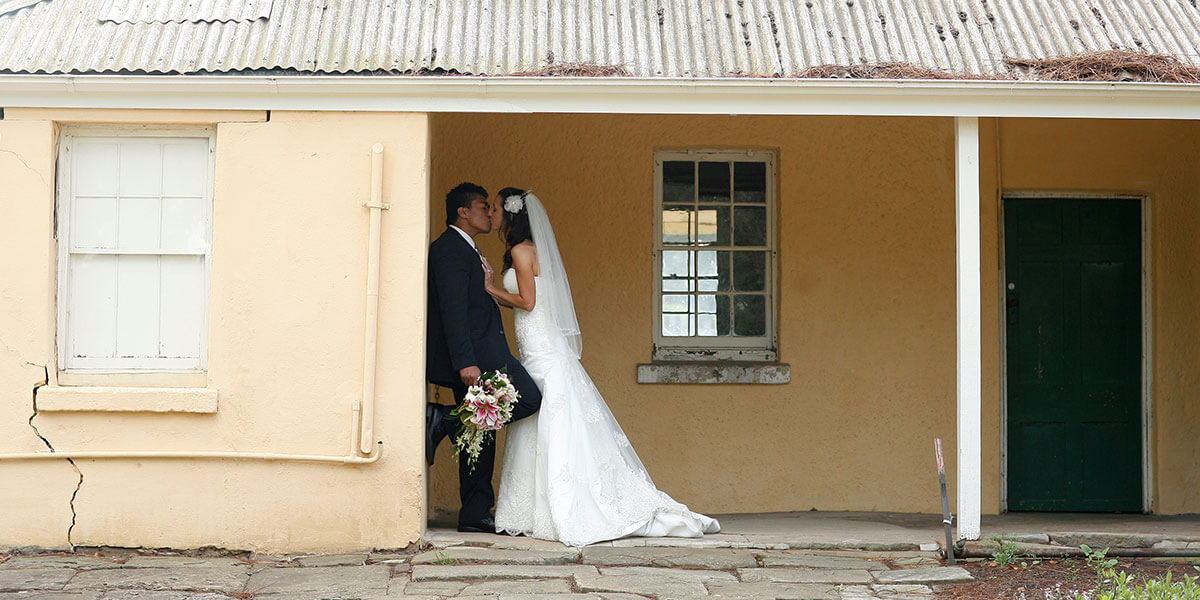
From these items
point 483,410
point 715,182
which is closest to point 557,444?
point 483,410

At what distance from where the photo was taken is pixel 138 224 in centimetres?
702

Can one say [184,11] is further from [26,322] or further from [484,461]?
[484,461]

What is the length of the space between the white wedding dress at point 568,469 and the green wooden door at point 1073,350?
117 inches

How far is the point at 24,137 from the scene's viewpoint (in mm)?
6844

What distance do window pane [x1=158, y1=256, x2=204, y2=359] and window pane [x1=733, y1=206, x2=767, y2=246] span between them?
390 centimetres

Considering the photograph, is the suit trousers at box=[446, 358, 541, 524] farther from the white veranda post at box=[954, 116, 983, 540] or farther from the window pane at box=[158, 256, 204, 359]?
the white veranda post at box=[954, 116, 983, 540]

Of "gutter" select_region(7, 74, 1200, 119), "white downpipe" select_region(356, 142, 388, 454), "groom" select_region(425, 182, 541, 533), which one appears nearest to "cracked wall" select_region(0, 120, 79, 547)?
"gutter" select_region(7, 74, 1200, 119)

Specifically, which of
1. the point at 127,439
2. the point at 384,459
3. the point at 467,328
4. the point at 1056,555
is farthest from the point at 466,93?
the point at 1056,555

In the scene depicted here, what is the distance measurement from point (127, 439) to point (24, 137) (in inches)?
69.2

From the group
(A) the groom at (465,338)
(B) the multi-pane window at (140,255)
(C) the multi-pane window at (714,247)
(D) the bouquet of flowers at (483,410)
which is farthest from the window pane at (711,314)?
(B) the multi-pane window at (140,255)

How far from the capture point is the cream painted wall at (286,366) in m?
6.87

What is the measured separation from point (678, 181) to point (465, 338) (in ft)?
8.34

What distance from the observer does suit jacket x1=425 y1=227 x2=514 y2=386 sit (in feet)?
23.9

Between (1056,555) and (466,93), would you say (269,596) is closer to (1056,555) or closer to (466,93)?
(466,93)
